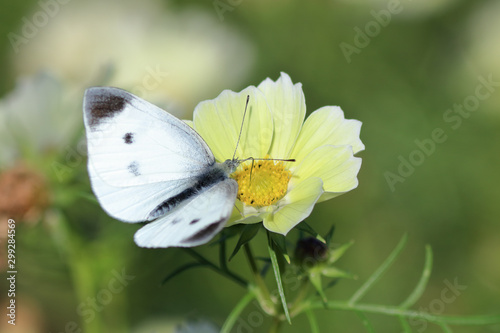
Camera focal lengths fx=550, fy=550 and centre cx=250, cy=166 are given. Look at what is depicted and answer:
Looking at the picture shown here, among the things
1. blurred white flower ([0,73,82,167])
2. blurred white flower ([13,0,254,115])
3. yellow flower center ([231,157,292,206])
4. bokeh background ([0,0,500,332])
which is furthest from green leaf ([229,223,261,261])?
blurred white flower ([13,0,254,115])

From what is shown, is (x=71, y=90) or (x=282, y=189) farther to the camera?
(x=71, y=90)

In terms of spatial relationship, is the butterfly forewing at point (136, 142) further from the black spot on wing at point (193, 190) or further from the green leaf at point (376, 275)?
the green leaf at point (376, 275)

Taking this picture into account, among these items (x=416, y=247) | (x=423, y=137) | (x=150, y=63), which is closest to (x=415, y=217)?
(x=416, y=247)

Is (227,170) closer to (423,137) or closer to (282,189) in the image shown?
(282,189)

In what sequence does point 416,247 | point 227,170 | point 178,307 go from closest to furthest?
point 227,170, point 178,307, point 416,247

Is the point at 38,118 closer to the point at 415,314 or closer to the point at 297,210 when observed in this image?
the point at 297,210

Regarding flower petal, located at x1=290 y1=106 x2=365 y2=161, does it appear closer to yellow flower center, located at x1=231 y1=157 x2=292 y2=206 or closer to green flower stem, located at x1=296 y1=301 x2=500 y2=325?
yellow flower center, located at x1=231 y1=157 x2=292 y2=206

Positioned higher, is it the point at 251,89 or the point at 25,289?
the point at 251,89
